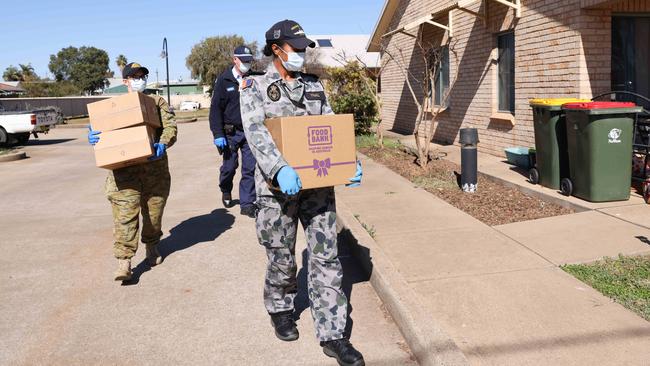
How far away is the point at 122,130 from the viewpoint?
4.88 meters

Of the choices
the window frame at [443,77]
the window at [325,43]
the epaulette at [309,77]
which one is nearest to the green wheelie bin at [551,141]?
the epaulette at [309,77]

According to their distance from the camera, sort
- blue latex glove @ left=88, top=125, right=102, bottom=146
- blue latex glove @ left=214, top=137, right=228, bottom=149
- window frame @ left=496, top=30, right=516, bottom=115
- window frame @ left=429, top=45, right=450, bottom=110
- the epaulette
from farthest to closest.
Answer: window frame @ left=429, top=45, right=450, bottom=110 → window frame @ left=496, top=30, right=516, bottom=115 → blue latex glove @ left=214, top=137, right=228, bottom=149 → blue latex glove @ left=88, top=125, right=102, bottom=146 → the epaulette

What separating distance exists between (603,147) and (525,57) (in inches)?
149

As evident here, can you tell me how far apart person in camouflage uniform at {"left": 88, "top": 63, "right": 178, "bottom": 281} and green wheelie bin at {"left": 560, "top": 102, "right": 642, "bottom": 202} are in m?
4.45

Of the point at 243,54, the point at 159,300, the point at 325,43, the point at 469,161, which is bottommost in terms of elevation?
the point at 159,300

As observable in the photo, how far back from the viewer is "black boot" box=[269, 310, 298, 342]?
3.91 metres

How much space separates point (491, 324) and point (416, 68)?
13.0 m

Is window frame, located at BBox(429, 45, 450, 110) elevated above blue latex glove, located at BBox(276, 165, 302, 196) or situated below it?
above

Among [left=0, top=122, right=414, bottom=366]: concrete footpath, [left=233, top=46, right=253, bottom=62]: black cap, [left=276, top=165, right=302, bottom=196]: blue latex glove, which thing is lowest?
[left=0, top=122, right=414, bottom=366]: concrete footpath

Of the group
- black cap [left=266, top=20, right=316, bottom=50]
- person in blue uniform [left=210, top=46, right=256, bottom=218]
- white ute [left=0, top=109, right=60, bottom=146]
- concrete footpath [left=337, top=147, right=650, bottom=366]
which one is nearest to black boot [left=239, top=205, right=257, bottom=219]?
person in blue uniform [left=210, top=46, right=256, bottom=218]

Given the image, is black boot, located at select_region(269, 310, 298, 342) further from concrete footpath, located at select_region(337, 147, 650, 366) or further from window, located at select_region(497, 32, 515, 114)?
window, located at select_region(497, 32, 515, 114)

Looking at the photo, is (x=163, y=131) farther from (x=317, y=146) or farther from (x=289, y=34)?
(x=317, y=146)

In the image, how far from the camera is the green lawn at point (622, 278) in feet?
13.5

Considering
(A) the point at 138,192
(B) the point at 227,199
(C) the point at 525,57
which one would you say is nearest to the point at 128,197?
(A) the point at 138,192
